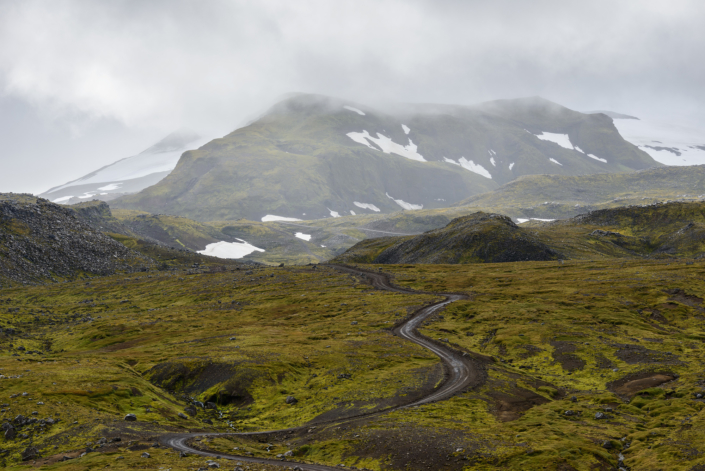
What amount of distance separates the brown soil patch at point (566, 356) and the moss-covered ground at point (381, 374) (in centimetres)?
29

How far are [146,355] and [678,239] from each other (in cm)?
19055

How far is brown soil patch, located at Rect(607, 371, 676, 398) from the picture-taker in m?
55.3

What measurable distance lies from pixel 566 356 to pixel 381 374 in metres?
29.7

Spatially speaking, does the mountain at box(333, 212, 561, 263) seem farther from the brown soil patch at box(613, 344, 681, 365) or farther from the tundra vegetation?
the brown soil patch at box(613, 344, 681, 365)

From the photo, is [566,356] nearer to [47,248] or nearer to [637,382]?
[637,382]

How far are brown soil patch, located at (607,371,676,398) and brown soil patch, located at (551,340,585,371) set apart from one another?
7.75 m

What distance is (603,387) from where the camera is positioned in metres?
58.7

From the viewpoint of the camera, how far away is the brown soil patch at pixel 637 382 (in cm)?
5531

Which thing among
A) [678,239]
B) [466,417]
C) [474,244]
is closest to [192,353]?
[466,417]

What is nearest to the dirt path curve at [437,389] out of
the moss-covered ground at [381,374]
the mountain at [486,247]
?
the moss-covered ground at [381,374]

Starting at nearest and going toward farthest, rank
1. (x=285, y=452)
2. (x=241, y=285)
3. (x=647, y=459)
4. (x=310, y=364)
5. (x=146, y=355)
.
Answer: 1. (x=647, y=459)
2. (x=285, y=452)
3. (x=310, y=364)
4. (x=146, y=355)
5. (x=241, y=285)

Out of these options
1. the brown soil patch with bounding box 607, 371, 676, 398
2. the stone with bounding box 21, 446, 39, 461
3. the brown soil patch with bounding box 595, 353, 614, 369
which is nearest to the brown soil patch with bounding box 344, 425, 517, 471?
the brown soil patch with bounding box 607, 371, 676, 398

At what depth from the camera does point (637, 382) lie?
188 feet

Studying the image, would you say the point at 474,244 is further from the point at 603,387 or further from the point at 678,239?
the point at 603,387
